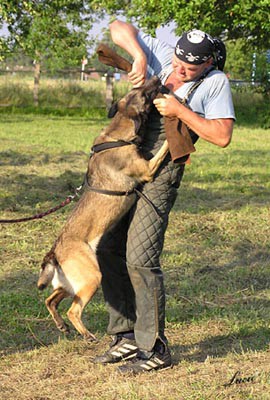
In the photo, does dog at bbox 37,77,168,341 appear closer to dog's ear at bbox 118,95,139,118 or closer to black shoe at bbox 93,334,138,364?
dog's ear at bbox 118,95,139,118

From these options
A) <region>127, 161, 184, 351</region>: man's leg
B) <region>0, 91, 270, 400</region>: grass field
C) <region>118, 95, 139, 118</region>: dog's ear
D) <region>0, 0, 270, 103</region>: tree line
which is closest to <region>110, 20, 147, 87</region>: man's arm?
<region>118, 95, 139, 118</region>: dog's ear

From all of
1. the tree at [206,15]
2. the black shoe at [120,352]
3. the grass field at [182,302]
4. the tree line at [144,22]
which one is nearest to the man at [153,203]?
the black shoe at [120,352]

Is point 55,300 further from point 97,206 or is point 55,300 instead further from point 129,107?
point 129,107

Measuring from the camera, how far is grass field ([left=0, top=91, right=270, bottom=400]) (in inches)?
175

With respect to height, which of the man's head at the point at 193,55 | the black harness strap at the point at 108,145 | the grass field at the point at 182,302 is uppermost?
the man's head at the point at 193,55

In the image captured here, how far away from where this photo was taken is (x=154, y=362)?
15.2 ft

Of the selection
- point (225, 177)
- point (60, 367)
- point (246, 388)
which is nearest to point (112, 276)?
point (60, 367)

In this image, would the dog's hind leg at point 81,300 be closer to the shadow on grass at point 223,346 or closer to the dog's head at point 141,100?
the shadow on grass at point 223,346

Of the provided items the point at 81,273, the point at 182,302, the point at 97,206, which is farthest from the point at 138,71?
the point at 182,302

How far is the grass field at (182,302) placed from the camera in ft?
14.6

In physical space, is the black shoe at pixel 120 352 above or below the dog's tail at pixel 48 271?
below

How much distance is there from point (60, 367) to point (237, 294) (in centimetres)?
220

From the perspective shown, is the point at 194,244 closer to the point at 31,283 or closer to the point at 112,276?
the point at 31,283

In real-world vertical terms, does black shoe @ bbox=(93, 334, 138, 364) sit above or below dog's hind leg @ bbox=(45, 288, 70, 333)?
below
